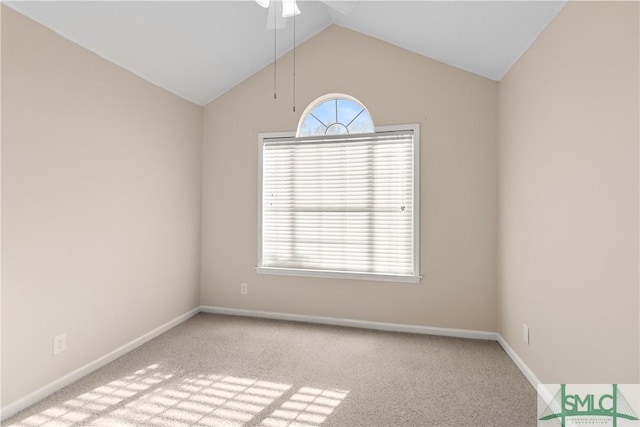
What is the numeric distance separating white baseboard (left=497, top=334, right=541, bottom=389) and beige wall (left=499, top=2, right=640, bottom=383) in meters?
0.05

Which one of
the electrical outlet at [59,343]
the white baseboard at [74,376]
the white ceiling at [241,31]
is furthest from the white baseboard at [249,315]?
the white ceiling at [241,31]

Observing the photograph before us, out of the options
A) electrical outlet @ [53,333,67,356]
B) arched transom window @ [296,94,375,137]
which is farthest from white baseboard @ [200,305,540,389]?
arched transom window @ [296,94,375,137]

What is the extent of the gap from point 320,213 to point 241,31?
1.92m

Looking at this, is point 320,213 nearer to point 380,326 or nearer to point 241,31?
point 380,326

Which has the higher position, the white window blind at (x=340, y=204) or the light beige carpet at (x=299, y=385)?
the white window blind at (x=340, y=204)

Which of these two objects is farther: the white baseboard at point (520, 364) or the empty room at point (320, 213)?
the white baseboard at point (520, 364)

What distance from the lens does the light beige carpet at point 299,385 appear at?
1.99 m

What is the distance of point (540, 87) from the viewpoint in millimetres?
2256

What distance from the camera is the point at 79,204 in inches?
96.3

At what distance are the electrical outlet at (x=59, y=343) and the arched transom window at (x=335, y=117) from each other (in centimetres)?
268

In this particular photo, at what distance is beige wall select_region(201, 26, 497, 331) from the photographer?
10.4ft

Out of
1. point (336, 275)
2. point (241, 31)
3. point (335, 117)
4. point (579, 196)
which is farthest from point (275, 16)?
point (336, 275)

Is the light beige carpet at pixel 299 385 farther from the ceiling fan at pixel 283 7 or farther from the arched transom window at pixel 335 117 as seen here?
the ceiling fan at pixel 283 7

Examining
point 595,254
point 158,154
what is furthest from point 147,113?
point 595,254
